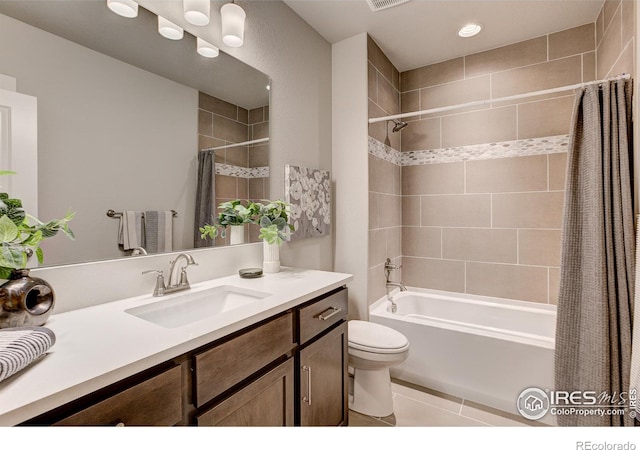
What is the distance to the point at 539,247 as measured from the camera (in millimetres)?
2369

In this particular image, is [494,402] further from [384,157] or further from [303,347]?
[384,157]

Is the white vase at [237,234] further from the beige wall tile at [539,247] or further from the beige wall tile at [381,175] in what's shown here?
the beige wall tile at [539,247]

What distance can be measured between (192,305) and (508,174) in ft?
8.20

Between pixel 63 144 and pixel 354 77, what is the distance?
1907 millimetres

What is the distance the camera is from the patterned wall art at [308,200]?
1.92 metres

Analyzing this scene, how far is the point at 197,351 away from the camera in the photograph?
0.84m

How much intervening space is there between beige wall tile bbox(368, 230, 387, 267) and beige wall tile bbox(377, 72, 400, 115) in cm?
107

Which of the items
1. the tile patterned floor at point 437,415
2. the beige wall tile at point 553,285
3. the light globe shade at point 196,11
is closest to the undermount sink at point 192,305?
the tile patterned floor at point 437,415

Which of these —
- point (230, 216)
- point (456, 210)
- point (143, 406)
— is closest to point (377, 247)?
point (456, 210)

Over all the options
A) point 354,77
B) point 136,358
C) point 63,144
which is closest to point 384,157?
point 354,77

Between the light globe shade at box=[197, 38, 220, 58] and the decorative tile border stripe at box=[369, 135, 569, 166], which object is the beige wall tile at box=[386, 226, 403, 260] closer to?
the decorative tile border stripe at box=[369, 135, 569, 166]

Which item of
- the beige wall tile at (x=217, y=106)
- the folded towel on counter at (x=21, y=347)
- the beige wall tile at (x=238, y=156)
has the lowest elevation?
the folded towel on counter at (x=21, y=347)

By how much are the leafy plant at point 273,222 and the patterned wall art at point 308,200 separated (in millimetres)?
182

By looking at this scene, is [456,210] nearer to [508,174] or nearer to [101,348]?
[508,174]
